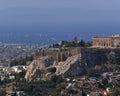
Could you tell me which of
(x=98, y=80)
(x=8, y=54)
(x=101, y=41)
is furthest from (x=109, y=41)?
(x=8, y=54)

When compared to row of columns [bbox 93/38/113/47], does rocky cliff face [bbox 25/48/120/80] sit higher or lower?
lower

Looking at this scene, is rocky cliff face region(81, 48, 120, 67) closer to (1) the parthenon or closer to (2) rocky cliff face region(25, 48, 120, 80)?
(2) rocky cliff face region(25, 48, 120, 80)

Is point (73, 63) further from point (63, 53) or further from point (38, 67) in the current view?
point (63, 53)

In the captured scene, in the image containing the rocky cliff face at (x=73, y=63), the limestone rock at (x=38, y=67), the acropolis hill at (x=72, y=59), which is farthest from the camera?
the limestone rock at (x=38, y=67)

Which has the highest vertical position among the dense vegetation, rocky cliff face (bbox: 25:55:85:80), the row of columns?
the row of columns

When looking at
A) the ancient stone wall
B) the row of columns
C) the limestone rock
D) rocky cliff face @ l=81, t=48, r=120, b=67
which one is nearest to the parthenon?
the row of columns

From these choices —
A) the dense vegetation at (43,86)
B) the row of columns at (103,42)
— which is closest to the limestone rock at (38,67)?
the dense vegetation at (43,86)

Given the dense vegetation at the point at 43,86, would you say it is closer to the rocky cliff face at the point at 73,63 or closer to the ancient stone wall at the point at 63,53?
the rocky cliff face at the point at 73,63

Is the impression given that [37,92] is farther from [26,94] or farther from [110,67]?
[110,67]
